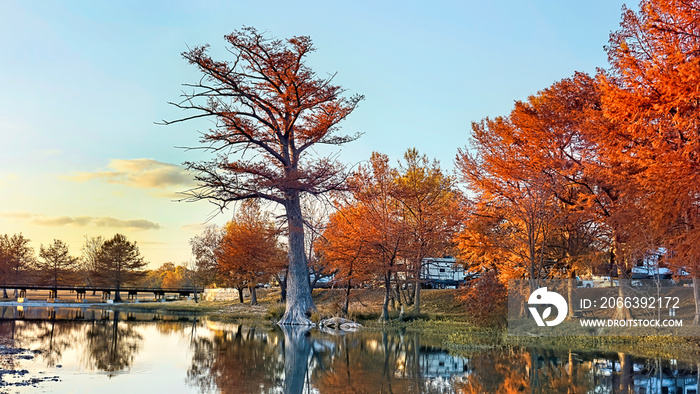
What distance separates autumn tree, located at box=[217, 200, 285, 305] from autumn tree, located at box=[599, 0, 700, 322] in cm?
2639

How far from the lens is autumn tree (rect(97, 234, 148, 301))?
6875 centimetres

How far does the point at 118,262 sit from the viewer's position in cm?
6950

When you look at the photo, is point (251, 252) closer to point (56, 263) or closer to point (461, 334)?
point (461, 334)

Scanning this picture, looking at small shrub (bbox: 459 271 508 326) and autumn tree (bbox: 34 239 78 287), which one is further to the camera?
autumn tree (bbox: 34 239 78 287)

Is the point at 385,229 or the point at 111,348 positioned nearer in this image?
the point at 111,348

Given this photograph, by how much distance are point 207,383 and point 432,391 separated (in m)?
5.02

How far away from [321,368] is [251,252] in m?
27.9

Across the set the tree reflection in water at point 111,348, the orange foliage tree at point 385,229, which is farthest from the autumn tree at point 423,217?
the tree reflection in water at point 111,348

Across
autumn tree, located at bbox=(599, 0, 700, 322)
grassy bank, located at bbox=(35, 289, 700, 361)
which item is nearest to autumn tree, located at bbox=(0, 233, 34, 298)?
grassy bank, located at bbox=(35, 289, 700, 361)

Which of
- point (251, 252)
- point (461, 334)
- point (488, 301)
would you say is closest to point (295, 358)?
point (461, 334)

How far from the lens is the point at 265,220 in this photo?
162ft

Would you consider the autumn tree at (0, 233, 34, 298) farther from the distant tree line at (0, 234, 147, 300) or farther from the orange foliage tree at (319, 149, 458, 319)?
→ the orange foliage tree at (319, 149, 458, 319)

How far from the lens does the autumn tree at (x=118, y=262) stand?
68.8 meters

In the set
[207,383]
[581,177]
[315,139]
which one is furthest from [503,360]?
[315,139]
